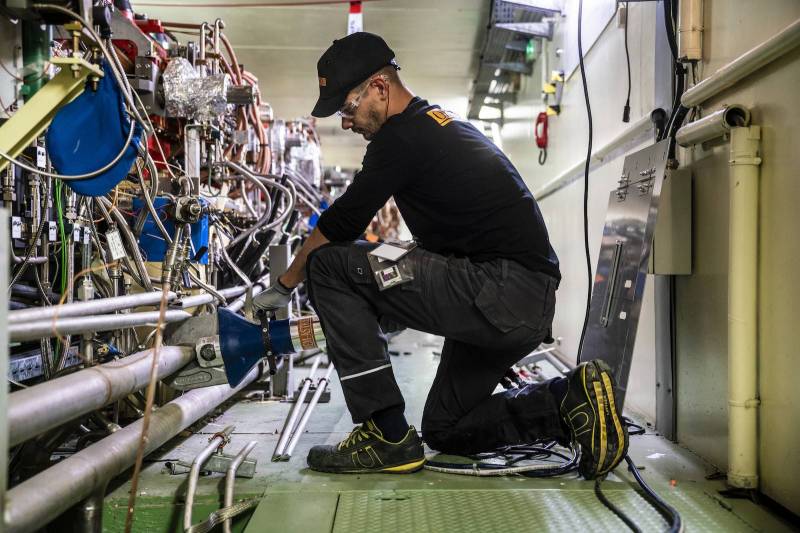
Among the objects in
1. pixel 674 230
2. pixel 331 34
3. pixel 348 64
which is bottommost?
pixel 674 230

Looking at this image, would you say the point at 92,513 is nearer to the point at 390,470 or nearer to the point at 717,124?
the point at 390,470

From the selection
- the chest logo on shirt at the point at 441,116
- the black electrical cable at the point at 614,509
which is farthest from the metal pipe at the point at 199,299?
the black electrical cable at the point at 614,509

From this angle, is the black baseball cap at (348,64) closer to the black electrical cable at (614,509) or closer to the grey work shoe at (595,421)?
the grey work shoe at (595,421)

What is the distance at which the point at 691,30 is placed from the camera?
1775mm

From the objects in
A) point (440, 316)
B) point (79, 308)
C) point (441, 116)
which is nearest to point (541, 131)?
point (441, 116)

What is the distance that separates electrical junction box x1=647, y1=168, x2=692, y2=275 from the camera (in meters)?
1.85

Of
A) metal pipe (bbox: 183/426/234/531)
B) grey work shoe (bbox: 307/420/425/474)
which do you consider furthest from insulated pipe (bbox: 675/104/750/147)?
metal pipe (bbox: 183/426/234/531)

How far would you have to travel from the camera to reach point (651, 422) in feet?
7.09

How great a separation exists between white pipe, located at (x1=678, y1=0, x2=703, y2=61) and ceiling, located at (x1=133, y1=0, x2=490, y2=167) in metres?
2.86

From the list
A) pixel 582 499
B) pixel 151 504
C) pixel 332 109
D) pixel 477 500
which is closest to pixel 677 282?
pixel 582 499

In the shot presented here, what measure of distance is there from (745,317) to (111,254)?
→ 188 cm

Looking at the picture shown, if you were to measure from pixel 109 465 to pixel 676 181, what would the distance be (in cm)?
177

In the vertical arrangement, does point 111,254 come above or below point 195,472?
above

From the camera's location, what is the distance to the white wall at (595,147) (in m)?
2.25
